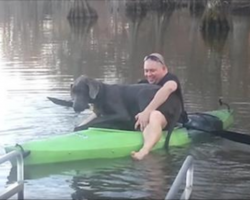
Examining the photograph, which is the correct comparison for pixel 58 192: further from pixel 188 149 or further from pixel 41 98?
pixel 41 98

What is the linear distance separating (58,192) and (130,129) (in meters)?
1.91

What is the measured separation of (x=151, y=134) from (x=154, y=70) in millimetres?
782

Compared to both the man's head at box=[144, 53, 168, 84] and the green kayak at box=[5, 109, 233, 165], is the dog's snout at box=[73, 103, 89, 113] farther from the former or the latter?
the man's head at box=[144, 53, 168, 84]

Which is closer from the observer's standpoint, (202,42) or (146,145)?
(146,145)

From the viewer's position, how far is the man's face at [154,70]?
849cm

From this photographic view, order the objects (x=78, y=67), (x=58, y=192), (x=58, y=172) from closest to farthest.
Answer: (x=58, y=192) < (x=58, y=172) < (x=78, y=67)

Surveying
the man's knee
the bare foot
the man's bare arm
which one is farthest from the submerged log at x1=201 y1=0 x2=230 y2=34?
the bare foot

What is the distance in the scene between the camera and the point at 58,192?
692 cm

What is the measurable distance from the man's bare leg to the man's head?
0.49 m

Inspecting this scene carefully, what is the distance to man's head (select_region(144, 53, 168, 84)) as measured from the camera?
27.8 feet

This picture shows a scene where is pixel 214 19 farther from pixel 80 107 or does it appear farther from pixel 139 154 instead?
pixel 139 154

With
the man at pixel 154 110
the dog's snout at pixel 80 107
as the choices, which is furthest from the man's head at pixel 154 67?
the dog's snout at pixel 80 107

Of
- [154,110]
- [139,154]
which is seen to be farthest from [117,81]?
[139,154]

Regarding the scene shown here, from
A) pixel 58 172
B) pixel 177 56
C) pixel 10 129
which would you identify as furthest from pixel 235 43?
pixel 58 172
